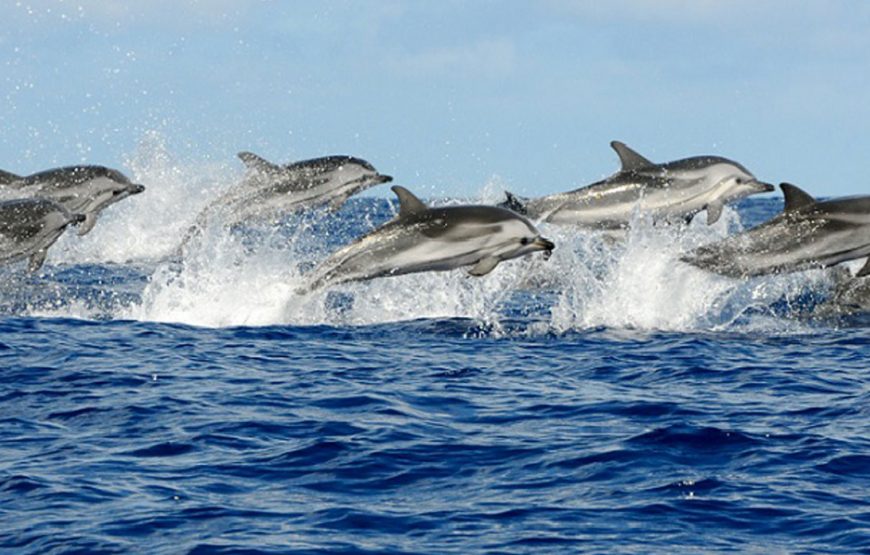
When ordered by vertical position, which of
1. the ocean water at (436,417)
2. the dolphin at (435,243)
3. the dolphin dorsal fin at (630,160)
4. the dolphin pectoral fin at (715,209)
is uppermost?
the dolphin dorsal fin at (630,160)

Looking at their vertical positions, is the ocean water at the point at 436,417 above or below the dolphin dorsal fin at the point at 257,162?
below

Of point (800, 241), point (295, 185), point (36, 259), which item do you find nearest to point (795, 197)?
point (800, 241)

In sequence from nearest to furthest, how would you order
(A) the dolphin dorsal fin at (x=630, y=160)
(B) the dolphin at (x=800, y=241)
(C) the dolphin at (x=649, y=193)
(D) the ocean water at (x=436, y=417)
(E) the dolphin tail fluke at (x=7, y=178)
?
(D) the ocean water at (x=436, y=417)
(B) the dolphin at (x=800, y=241)
(C) the dolphin at (x=649, y=193)
(A) the dolphin dorsal fin at (x=630, y=160)
(E) the dolphin tail fluke at (x=7, y=178)

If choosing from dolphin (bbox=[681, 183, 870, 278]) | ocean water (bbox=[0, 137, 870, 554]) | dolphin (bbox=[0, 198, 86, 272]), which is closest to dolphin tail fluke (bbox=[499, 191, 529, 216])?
ocean water (bbox=[0, 137, 870, 554])

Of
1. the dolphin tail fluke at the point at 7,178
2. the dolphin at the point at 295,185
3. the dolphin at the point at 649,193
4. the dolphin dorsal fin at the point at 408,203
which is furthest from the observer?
the dolphin at the point at 295,185

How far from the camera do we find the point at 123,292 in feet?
83.1

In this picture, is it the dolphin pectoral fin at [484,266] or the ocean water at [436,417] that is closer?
the ocean water at [436,417]

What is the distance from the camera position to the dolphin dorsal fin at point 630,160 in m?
18.4

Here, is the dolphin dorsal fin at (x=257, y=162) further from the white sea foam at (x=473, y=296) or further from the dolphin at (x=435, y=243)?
the dolphin at (x=435, y=243)

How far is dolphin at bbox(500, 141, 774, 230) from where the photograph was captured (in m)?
18.1

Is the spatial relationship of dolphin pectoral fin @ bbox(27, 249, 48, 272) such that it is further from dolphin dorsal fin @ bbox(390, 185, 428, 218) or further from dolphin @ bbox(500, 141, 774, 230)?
dolphin @ bbox(500, 141, 774, 230)

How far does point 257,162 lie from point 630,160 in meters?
5.30

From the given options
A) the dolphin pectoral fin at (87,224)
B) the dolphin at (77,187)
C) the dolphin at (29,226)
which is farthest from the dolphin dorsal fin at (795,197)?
the dolphin at (77,187)

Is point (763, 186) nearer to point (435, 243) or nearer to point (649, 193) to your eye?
point (649, 193)
